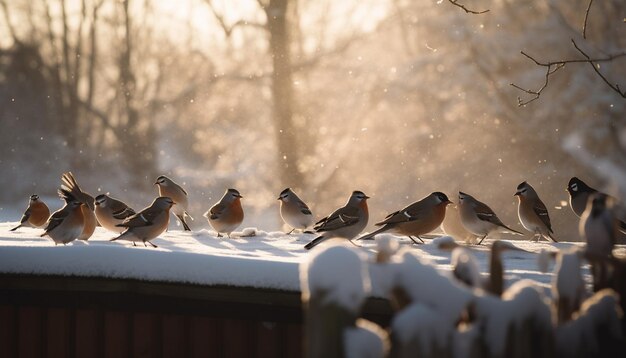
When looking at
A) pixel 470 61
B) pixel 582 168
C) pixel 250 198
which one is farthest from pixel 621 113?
pixel 250 198

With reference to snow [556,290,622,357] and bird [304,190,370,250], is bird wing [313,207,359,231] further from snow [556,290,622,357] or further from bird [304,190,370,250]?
snow [556,290,622,357]

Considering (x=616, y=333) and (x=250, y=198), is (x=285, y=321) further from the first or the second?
(x=250, y=198)

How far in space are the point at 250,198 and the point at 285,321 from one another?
25.1 m

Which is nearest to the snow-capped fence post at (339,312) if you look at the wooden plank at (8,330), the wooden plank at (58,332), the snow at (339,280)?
the snow at (339,280)

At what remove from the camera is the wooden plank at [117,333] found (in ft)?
18.4

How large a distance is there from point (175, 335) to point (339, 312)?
3.32 m

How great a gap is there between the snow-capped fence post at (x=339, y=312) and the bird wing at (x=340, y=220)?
6573 millimetres

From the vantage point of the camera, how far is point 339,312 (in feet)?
8.32

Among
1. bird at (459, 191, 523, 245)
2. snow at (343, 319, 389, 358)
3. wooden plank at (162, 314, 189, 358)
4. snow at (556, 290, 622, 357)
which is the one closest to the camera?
snow at (343, 319, 389, 358)

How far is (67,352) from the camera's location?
5730mm

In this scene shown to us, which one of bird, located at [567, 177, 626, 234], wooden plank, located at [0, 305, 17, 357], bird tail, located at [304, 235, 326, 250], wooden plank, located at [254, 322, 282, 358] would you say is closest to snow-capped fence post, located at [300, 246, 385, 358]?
wooden plank, located at [254, 322, 282, 358]

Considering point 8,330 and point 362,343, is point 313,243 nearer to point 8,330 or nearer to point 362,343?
point 8,330

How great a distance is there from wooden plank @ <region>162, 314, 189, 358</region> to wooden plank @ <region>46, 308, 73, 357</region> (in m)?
0.79

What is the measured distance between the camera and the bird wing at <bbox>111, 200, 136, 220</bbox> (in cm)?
1058
